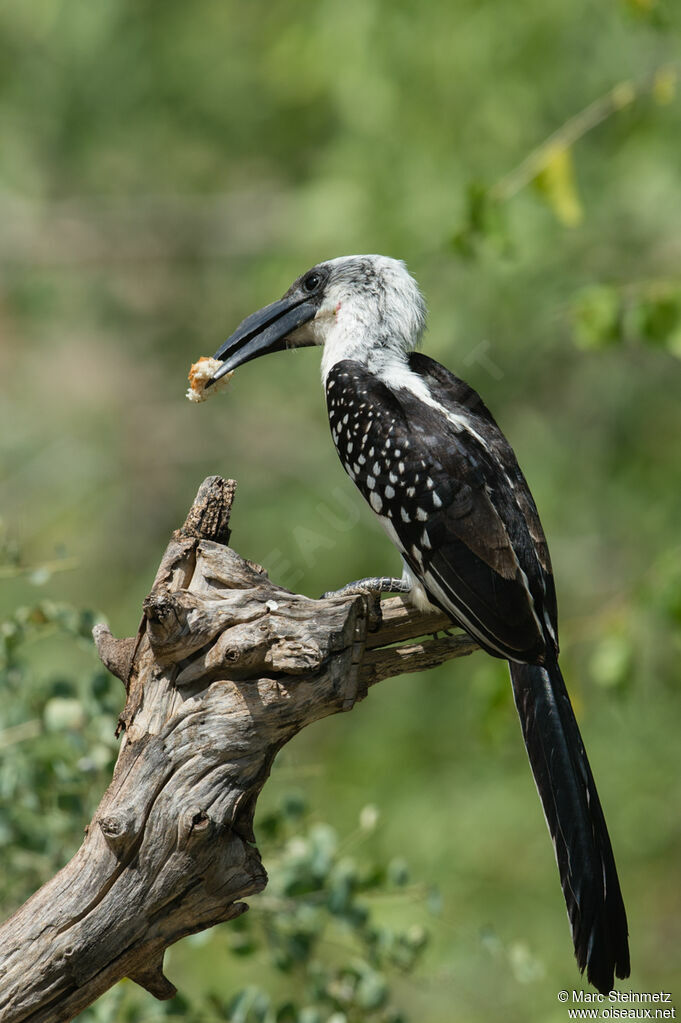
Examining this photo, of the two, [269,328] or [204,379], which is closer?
[204,379]

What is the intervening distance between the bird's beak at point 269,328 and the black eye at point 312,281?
0.13 ft

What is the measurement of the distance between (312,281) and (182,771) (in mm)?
1864

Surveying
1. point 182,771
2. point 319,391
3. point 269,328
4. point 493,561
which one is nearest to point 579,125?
point 269,328

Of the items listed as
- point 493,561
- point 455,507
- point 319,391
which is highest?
point 319,391

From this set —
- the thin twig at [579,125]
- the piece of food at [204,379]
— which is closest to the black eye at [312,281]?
the piece of food at [204,379]

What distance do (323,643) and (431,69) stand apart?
4545 mm

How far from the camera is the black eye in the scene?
3457 millimetres

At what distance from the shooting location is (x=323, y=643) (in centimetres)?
230

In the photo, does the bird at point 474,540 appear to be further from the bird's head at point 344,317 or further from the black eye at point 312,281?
the black eye at point 312,281

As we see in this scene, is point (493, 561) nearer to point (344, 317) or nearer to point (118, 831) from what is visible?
point (344, 317)

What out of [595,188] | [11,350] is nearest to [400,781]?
[595,188]

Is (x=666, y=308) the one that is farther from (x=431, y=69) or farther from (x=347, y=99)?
(x=347, y=99)

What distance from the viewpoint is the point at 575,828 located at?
2.61 meters

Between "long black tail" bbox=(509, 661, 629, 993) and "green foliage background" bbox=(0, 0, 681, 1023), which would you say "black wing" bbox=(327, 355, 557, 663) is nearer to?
"long black tail" bbox=(509, 661, 629, 993)
